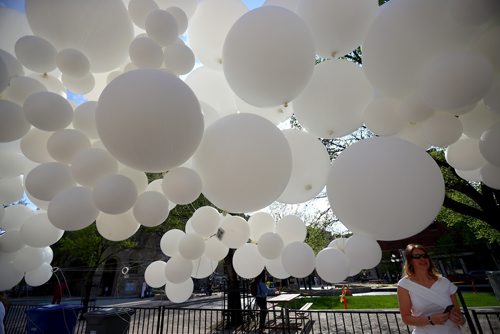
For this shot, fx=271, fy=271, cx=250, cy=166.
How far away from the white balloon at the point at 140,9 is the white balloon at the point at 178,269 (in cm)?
233

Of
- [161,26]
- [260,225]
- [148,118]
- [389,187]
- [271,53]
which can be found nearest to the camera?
[148,118]

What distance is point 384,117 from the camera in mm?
2031

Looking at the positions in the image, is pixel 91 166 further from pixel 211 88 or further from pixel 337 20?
pixel 337 20

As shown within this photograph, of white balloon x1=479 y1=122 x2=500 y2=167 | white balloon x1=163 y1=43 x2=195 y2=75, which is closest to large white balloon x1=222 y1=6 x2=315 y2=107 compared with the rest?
white balloon x1=163 y1=43 x2=195 y2=75

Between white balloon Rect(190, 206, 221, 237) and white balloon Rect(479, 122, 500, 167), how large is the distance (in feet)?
7.49

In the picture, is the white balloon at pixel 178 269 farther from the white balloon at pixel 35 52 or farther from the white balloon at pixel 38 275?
the white balloon at pixel 35 52

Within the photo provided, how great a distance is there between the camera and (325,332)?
7492mm

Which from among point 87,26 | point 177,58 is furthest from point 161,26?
point 87,26

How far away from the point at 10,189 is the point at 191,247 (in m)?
1.80

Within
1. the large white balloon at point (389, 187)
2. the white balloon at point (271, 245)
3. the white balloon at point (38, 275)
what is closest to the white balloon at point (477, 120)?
the large white balloon at point (389, 187)

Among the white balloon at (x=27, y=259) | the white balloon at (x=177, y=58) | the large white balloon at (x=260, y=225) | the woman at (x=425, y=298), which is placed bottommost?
the woman at (x=425, y=298)

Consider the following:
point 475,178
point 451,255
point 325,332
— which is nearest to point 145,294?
point 325,332

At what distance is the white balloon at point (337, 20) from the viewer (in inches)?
77.5

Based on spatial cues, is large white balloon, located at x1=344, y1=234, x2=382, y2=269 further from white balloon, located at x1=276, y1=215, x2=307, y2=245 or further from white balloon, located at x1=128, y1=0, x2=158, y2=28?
white balloon, located at x1=128, y1=0, x2=158, y2=28
